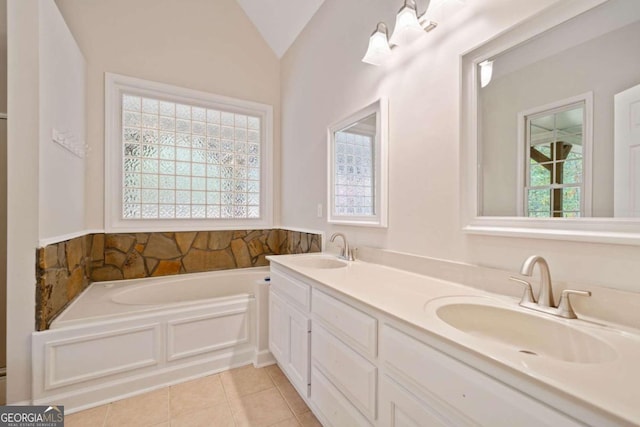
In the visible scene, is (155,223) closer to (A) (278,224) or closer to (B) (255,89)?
(A) (278,224)

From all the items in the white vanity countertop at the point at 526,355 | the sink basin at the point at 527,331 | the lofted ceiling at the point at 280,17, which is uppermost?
the lofted ceiling at the point at 280,17

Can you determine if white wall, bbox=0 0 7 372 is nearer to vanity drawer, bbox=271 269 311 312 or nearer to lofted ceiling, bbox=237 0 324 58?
vanity drawer, bbox=271 269 311 312

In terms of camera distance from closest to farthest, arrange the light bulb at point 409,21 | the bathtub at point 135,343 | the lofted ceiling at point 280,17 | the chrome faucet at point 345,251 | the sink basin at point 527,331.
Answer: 1. the sink basin at point 527,331
2. the light bulb at point 409,21
3. the bathtub at point 135,343
4. the chrome faucet at point 345,251
5. the lofted ceiling at point 280,17

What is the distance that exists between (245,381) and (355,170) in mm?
1736

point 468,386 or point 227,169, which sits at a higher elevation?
point 227,169

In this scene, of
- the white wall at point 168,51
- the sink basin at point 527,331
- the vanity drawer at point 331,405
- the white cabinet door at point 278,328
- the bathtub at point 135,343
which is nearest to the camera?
the sink basin at point 527,331

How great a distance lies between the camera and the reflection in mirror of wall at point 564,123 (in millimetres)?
856

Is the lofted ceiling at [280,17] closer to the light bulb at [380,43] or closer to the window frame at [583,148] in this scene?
the light bulb at [380,43]

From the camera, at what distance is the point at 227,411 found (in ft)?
5.54

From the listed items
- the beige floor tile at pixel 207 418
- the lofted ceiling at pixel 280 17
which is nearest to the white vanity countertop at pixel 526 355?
the beige floor tile at pixel 207 418

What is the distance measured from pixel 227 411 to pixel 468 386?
156 cm

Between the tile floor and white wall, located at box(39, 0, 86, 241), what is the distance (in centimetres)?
115

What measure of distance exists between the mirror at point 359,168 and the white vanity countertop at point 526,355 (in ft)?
1.94

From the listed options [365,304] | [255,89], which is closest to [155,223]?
[255,89]
